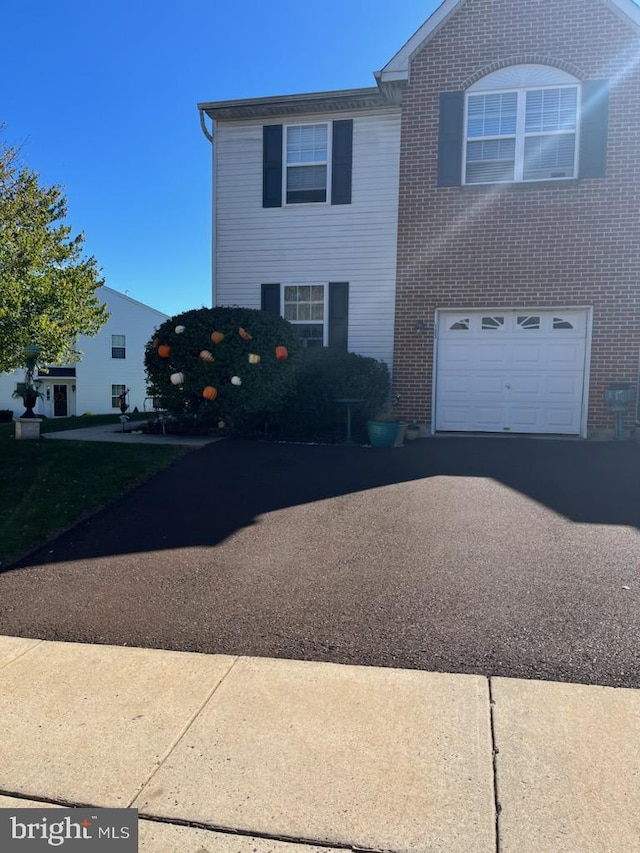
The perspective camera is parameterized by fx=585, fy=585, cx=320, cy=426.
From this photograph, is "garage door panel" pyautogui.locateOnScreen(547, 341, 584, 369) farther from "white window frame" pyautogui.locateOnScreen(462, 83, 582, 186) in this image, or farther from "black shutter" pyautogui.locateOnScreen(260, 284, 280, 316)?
"black shutter" pyautogui.locateOnScreen(260, 284, 280, 316)

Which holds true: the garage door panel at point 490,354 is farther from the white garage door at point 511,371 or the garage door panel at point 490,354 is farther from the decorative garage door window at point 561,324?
the decorative garage door window at point 561,324

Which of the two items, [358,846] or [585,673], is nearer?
[358,846]

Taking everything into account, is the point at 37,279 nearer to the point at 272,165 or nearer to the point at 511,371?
the point at 272,165

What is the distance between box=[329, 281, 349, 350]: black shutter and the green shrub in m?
1.26

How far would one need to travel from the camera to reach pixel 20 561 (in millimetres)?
4895

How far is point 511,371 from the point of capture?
11.0m

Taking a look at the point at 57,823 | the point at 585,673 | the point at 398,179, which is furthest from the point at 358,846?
the point at 398,179

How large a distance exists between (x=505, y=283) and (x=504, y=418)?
250 centimetres

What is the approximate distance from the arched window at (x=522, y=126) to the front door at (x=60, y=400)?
120ft

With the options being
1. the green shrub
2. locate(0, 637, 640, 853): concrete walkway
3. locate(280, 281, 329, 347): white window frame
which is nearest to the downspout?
locate(280, 281, 329, 347): white window frame

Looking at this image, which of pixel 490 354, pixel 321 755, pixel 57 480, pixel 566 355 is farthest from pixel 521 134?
pixel 321 755

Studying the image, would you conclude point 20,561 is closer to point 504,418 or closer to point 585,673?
point 585,673

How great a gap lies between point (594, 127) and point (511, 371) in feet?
14.6

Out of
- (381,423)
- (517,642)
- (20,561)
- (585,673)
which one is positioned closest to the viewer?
(585,673)
